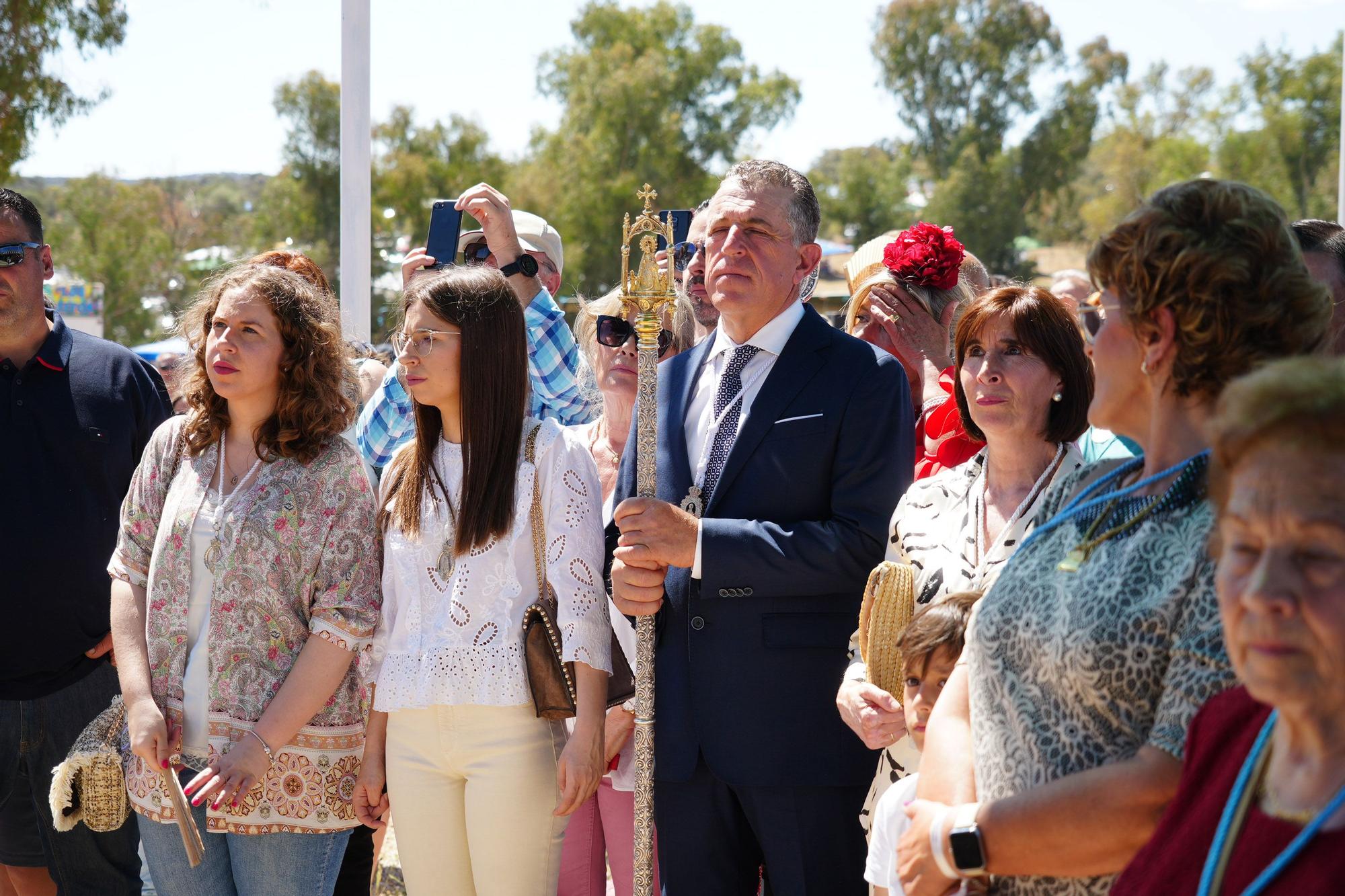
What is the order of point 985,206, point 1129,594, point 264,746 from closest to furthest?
1. point 1129,594
2. point 264,746
3. point 985,206

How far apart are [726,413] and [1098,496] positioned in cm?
136

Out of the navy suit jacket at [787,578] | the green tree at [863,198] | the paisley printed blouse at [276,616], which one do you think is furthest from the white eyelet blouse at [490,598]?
the green tree at [863,198]

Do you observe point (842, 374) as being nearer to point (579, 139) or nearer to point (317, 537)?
point (317, 537)

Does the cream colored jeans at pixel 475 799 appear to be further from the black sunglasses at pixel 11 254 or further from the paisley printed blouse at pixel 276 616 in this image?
→ the black sunglasses at pixel 11 254

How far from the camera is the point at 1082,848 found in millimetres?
1772

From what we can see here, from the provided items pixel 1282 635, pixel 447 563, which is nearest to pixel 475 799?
pixel 447 563

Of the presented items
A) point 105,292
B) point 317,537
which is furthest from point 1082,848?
point 105,292

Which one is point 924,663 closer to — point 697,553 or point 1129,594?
point 697,553

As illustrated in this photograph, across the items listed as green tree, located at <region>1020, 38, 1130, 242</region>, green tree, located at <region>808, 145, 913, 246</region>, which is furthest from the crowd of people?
green tree, located at <region>1020, 38, 1130, 242</region>

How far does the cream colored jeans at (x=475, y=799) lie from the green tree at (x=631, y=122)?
3691cm

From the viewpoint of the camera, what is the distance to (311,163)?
41.2 metres

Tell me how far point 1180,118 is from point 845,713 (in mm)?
68474

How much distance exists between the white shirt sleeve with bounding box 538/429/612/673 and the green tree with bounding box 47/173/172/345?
126 ft

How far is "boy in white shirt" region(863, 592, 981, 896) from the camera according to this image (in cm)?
252
